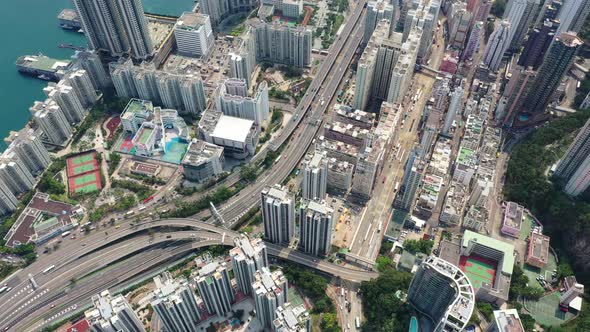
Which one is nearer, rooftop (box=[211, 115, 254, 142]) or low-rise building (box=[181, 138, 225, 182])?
low-rise building (box=[181, 138, 225, 182])

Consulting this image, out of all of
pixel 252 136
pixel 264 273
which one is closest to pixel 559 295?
pixel 264 273

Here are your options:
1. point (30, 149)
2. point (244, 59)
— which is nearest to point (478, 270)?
point (244, 59)

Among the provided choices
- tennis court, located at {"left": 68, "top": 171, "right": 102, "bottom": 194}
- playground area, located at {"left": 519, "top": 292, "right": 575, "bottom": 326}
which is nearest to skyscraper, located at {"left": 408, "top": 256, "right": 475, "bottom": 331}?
playground area, located at {"left": 519, "top": 292, "right": 575, "bottom": 326}

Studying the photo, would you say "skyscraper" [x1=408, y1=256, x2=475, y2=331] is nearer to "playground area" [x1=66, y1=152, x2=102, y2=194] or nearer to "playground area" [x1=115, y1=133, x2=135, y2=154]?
"playground area" [x1=66, y1=152, x2=102, y2=194]

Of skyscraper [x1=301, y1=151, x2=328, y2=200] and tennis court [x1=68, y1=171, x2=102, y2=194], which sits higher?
skyscraper [x1=301, y1=151, x2=328, y2=200]

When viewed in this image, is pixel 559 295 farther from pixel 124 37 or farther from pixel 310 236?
pixel 124 37

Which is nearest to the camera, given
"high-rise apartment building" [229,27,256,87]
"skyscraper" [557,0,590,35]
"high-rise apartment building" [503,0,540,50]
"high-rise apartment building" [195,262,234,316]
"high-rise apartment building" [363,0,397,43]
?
"high-rise apartment building" [195,262,234,316]

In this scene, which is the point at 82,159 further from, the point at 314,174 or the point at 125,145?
the point at 314,174
